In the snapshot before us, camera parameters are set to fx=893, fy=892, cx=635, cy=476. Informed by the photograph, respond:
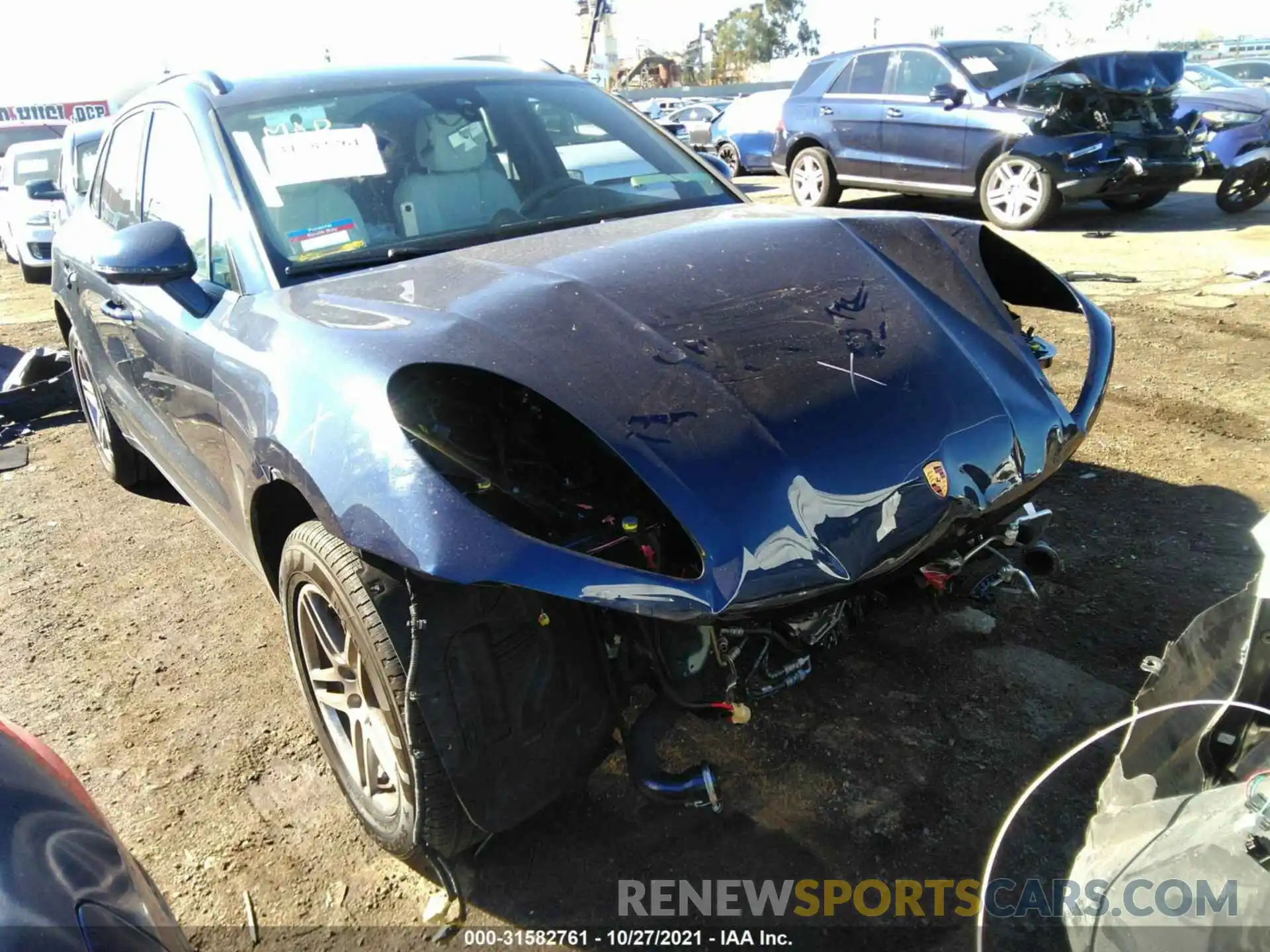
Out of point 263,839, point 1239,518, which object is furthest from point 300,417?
point 1239,518

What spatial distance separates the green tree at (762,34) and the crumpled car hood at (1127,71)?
66.7m

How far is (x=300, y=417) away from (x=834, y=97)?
10.0 m

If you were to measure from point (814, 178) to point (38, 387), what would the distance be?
844 centimetres

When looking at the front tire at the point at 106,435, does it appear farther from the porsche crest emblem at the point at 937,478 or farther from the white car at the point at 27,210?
the white car at the point at 27,210

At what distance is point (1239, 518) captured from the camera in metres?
3.31

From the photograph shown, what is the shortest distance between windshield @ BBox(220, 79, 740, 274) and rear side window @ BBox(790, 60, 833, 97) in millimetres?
8618

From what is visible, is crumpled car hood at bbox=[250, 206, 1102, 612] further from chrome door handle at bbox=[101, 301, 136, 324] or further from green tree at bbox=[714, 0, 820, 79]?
green tree at bbox=[714, 0, 820, 79]

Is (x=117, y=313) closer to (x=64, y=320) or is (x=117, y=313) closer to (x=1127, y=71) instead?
(x=64, y=320)

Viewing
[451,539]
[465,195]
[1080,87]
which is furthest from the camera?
[1080,87]

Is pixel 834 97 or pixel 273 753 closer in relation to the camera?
pixel 273 753

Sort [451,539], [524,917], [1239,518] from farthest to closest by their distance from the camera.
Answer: [1239,518] < [524,917] < [451,539]

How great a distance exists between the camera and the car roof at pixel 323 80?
279cm

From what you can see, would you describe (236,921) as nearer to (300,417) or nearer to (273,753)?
(273,753)

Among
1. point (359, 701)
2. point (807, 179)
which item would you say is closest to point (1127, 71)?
point (807, 179)
